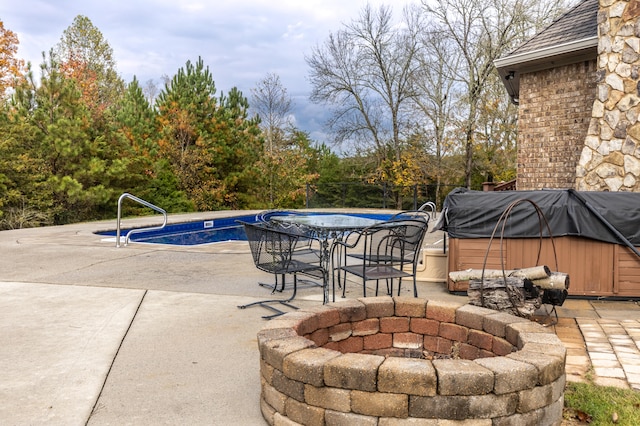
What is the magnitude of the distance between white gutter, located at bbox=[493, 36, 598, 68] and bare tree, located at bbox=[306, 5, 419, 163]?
48.1 ft

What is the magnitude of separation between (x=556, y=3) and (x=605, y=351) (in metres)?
19.3

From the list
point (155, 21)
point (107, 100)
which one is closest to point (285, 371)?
point (155, 21)

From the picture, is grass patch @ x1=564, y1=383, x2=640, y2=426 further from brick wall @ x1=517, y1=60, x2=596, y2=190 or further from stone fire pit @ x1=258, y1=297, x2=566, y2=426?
brick wall @ x1=517, y1=60, x2=596, y2=190

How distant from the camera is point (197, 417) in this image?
241cm

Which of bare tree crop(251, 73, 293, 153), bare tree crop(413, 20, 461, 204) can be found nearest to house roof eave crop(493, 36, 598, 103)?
bare tree crop(413, 20, 461, 204)

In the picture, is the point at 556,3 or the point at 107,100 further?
the point at 107,100

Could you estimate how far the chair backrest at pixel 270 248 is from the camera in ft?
14.6

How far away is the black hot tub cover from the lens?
488 centimetres

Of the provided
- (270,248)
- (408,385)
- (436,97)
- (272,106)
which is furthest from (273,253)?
(272,106)

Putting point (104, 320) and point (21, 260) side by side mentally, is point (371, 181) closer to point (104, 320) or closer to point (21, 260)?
point (21, 260)

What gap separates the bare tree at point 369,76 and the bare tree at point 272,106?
1.73 m

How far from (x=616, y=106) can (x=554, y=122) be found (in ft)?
4.93

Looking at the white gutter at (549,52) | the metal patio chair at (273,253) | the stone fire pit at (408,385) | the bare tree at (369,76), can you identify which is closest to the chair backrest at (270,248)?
the metal patio chair at (273,253)

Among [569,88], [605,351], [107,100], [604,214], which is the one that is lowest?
[605,351]
